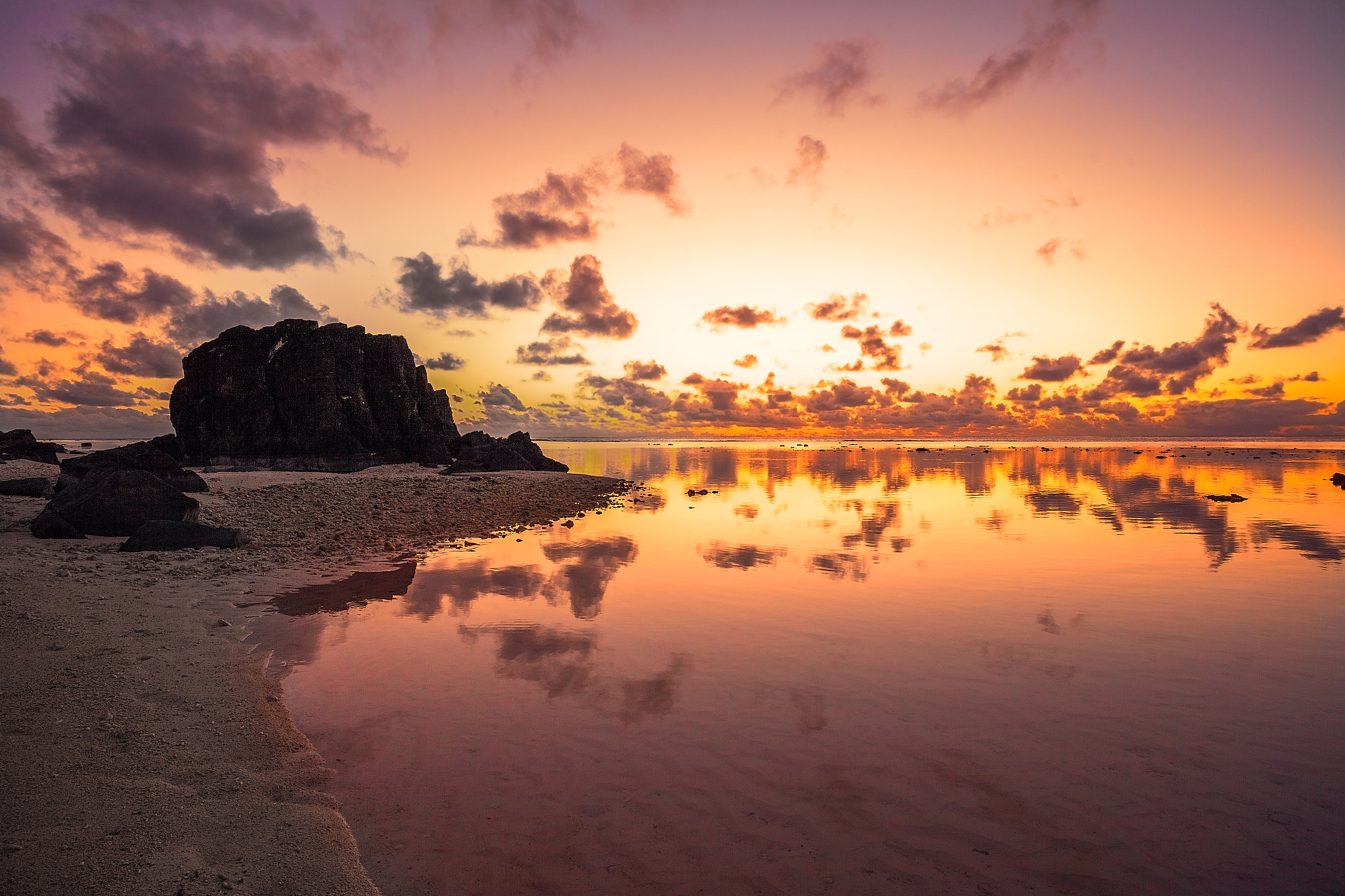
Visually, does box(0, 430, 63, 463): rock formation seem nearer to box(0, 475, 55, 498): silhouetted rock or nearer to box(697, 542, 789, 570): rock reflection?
box(0, 475, 55, 498): silhouetted rock

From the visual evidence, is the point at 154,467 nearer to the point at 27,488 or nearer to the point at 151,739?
the point at 27,488

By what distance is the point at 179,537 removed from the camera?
16453 mm

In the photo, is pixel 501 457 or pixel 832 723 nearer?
pixel 832 723

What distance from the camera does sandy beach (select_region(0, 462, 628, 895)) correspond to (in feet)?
15.5

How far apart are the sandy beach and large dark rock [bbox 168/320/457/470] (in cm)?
4075

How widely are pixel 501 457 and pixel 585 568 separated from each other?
4262cm

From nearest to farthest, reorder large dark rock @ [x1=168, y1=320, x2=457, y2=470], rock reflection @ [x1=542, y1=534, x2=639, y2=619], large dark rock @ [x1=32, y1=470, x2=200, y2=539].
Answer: rock reflection @ [x1=542, y1=534, x2=639, y2=619] < large dark rock @ [x1=32, y1=470, x2=200, y2=539] < large dark rock @ [x1=168, y1=320, x2=457, y2=470]

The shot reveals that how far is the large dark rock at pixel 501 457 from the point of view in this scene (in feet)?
184

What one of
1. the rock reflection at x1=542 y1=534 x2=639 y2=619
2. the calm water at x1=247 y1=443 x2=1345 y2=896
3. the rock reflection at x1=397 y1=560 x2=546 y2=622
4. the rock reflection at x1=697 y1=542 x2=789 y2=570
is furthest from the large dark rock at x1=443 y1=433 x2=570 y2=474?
the calm water at x1=247 y1=443 x2=1345 y2=896

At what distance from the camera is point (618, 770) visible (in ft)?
22.0

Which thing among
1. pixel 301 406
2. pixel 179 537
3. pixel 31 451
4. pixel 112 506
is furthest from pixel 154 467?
pixel 301 406

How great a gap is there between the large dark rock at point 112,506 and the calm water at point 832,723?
8.26 metres

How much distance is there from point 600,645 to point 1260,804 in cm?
878

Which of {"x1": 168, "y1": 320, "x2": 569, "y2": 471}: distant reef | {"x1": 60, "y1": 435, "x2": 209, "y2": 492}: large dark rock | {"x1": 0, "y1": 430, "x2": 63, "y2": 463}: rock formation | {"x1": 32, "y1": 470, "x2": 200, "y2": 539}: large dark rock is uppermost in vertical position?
{"x1": 168, "y1": 320, "x2": 569, "y2": 471}: distant reef
